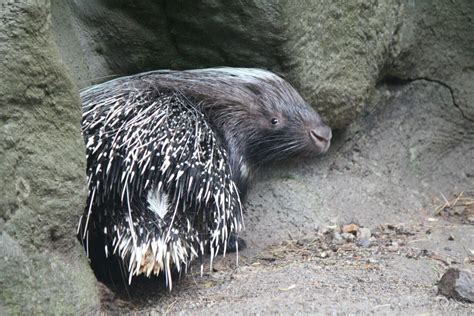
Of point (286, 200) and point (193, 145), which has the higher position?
point (193, 145)

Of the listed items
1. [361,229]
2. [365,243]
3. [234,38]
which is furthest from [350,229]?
[234,38]

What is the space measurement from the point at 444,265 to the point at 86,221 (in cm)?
121

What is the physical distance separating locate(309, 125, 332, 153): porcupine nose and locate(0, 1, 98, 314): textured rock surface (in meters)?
1.13

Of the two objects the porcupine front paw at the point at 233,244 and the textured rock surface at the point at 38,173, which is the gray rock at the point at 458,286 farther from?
the textured rock surface at the point at 38,173

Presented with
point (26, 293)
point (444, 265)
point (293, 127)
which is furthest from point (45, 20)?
point (444, 265)

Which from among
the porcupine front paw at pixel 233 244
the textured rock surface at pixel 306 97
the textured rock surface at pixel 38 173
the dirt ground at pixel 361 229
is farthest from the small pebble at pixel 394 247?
the textured rock surface at pixel 38 173

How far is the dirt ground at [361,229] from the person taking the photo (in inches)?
92.6

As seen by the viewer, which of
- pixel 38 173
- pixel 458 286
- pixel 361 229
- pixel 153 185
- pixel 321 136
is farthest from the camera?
pixel 361 229

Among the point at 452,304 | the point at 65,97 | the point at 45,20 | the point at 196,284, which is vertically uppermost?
the point at 45,20

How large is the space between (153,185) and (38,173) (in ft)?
1.76

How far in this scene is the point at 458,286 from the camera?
2.24 meters

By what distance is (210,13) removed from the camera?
9.57ft

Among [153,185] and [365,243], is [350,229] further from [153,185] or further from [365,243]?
[153,185]

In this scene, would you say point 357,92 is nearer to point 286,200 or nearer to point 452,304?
point 286,200
